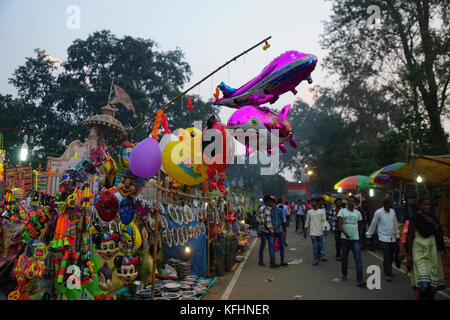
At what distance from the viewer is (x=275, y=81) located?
14.2 feet

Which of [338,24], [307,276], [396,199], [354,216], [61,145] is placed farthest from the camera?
[61,145]

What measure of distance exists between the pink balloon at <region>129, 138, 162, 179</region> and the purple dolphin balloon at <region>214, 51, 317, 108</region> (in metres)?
1.36

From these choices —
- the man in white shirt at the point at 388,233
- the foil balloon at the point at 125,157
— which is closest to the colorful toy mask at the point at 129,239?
the foil balloon at the point at 125,157

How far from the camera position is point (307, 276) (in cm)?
746

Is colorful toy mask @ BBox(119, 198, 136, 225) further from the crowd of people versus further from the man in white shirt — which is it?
the man in white shirt

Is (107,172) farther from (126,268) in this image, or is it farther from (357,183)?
(357,183)

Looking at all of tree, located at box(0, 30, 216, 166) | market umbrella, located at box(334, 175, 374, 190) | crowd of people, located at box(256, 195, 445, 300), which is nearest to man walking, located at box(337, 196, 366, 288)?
crowd of people, located at box(256, 195, 445, 300)

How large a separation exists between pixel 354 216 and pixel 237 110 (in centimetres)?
407

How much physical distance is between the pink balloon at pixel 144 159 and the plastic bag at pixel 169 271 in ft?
9.13

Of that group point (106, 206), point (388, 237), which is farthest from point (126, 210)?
point (388, 237)

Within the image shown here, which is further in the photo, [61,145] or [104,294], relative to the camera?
[61,145]

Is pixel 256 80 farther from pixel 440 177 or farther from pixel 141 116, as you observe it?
pixel 141 116

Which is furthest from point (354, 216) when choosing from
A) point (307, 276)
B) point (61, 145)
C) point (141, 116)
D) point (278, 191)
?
point (278, 191)

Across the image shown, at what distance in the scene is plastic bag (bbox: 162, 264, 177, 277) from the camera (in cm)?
674
